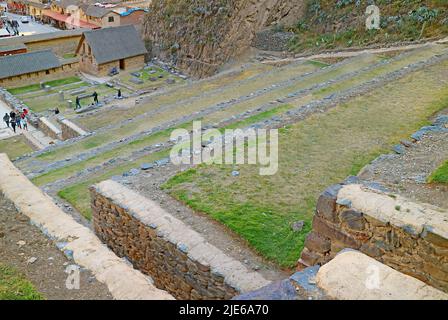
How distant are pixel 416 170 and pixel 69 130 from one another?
1635 centimetres

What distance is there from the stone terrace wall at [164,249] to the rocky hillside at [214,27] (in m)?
24.1

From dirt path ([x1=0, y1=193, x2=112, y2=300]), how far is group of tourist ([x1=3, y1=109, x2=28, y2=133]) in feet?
57.7

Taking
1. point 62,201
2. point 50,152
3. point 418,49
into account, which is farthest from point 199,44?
point 62,201

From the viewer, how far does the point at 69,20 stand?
4938 cm

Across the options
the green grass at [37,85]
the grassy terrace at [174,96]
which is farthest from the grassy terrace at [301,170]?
the green grass at [37,85]

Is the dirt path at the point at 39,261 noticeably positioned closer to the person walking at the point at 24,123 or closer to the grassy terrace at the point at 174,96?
the grassy terrace at the point at 174,96

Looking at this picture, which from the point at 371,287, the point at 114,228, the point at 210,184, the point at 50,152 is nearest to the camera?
the point at 371,287

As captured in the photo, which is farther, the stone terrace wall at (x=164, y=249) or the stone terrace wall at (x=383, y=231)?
the stone terrace wall at (x=164, y=249)

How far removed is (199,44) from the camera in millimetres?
33750

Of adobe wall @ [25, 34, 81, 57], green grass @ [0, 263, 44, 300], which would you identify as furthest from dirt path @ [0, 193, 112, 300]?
adobe wall @ [25, 34, 81, 57]

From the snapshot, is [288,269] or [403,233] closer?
[403,233]

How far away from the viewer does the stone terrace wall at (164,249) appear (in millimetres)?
7246

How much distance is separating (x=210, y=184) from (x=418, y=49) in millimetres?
16252

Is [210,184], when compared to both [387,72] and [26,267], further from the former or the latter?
[387,72]
